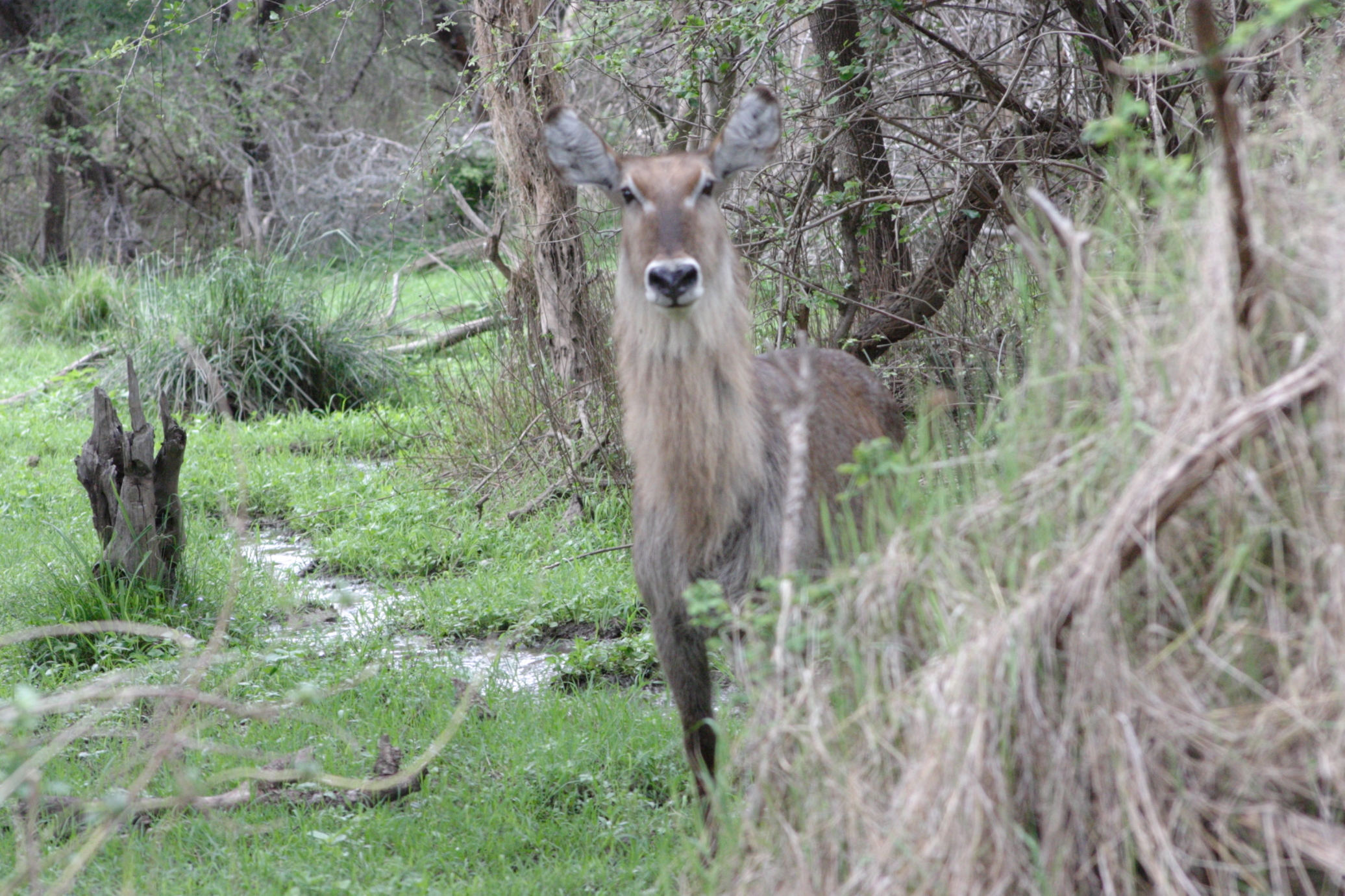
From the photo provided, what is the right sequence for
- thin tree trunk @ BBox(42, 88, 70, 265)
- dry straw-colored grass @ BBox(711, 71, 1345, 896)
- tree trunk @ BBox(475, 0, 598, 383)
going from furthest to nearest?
thin tree trunk @ BBox(42, 88, 70, 265), tree trunk @ BBox(475, 0, 598, 383), dry straw-colored grass @ BBox(711, 71, 1345, 896)

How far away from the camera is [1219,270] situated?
2193mm

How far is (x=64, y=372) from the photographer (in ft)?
33.9

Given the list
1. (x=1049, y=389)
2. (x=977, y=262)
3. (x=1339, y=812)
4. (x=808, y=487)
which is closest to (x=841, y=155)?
(x=977, y=262)

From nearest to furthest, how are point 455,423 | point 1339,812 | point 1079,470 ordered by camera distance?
point 1339,812
point 1079,470
point 455,423

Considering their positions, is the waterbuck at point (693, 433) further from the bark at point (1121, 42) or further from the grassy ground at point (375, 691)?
the bark at point (1121, 42)

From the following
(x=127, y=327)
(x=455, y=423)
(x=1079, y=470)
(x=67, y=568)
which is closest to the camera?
(x=1079, y=470)

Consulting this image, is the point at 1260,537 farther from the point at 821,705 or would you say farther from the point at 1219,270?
the point at 821,705

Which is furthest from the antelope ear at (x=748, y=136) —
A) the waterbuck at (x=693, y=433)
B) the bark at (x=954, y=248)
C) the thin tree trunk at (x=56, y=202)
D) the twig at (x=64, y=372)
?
the thin tree trunk at (x=56, y=202)

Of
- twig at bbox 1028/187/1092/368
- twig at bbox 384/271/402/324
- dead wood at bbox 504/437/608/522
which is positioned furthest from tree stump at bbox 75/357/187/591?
twig at bbox 384/271/402/324

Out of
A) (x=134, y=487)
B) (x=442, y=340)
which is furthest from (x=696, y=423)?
(x=442, y=340)

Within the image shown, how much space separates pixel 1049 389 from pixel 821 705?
0.72 metres

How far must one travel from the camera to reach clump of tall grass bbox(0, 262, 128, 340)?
12.1 metres

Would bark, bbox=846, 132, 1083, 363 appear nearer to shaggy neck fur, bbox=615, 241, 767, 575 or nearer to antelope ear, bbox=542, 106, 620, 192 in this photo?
antelope ear, bbox=542, 106, 620, 192

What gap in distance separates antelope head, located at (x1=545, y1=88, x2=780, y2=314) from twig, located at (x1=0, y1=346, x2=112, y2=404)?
24.0ft
